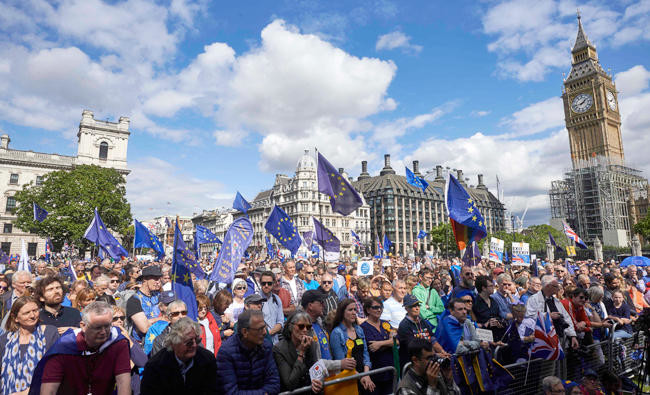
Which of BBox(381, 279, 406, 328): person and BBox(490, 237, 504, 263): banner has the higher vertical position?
BBox(490, 237, 504, 263): banner

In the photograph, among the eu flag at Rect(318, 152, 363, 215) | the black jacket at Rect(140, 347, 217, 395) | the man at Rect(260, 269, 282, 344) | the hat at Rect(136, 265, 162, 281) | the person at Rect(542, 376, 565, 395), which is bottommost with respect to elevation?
the person at Rect(542, 376, 565, 395)

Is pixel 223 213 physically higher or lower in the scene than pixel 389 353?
higher

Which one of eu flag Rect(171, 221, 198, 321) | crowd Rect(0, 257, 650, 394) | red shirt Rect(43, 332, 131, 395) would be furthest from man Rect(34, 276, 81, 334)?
red shirt Rect(43, 332, 131, 395)

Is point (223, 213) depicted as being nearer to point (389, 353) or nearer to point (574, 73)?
point (574, 73)

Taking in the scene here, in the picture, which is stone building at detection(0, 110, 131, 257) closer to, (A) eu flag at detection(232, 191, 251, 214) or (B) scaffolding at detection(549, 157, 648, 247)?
(A) eu flag at detection(232, 191, 251, 214)

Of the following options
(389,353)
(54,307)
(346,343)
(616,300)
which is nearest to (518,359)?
(389,353)

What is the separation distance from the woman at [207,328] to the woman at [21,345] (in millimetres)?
1800

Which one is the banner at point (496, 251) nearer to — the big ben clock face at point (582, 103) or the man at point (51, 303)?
the man at point (51, 303)

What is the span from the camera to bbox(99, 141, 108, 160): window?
64.4m

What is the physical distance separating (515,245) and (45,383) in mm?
20556

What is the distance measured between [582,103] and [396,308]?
355 feet

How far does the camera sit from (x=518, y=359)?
20.3 ft

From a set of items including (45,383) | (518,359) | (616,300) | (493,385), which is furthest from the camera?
(616,300)

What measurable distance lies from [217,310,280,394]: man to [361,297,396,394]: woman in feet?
6.13
